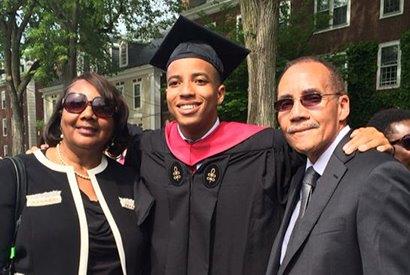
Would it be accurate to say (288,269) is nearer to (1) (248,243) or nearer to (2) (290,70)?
(1) (248,243)

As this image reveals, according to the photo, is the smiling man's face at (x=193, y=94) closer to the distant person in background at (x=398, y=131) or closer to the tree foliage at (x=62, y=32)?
the distant person in background at (x=398, y=131)

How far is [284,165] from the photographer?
97.7 inches

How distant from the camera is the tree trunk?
6680 mm

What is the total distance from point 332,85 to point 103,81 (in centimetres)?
131

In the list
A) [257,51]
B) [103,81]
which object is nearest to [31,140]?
[257,51]

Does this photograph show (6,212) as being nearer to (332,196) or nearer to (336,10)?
(332,196)

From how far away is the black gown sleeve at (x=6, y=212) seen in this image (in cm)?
214

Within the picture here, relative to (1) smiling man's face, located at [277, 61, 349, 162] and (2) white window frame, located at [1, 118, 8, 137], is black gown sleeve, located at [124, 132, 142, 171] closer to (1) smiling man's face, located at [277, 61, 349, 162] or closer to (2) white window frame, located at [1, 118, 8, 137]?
(1) smiling man's face, located at [277, 61, 349, 162]

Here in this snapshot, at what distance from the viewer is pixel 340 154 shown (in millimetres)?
1887

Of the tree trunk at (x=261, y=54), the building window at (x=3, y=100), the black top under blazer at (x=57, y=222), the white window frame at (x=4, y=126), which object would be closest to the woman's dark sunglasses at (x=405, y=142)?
the black top under blazer at (x=57, y=222)

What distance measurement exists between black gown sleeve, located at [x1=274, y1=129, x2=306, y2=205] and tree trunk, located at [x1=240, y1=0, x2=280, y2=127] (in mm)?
4151

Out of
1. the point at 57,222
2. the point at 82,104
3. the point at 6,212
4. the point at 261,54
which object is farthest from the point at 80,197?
the point at 261,54

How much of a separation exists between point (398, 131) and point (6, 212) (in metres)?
2.46

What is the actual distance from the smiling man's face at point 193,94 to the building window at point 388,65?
1657cm
